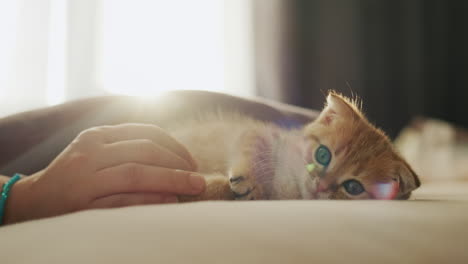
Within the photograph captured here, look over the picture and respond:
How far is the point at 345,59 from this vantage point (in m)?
2.79

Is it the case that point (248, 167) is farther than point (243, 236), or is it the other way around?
point (248, 167)

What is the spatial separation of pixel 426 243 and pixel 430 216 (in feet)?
0.28

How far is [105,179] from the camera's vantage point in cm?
56

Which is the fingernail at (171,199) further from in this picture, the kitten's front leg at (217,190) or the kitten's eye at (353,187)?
the kitten's eye at (353,187)

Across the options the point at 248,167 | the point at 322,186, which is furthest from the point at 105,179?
the point at 322,186

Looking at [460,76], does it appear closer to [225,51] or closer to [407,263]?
[225,51]

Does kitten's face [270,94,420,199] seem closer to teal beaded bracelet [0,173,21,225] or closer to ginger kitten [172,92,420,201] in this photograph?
ginger kitten [172,92,420,201]

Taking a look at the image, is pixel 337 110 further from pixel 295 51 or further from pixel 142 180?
pixel 295 51

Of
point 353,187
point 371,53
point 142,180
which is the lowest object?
point 353,187

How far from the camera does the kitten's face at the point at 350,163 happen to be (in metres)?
0.76

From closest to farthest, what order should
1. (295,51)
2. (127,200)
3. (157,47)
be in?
(127,200) → (157,47) → (295,51)

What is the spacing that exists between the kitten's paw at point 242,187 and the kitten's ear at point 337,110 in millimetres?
289

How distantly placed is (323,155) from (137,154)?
0.43m

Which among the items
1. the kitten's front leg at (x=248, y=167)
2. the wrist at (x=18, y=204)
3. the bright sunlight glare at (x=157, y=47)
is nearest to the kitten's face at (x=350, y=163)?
the kitten's front leg at (x=248, y=167)
